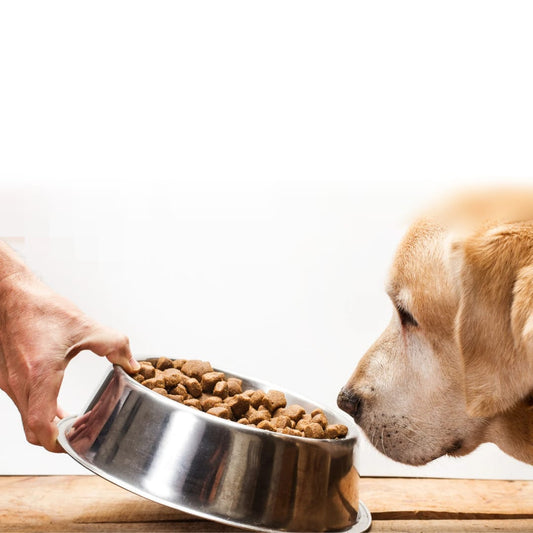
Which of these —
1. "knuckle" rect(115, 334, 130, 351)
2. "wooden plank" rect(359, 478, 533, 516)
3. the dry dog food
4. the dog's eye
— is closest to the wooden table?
"wooden plank" rect(359, 478, 533, 516)

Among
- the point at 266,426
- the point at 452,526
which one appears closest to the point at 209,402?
the point at 266,426

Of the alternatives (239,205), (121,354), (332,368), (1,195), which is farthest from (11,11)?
(332,368)

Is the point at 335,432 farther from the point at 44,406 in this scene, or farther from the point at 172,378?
the point at 44,406

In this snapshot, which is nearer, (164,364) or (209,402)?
(209,402)

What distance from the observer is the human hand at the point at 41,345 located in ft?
4.54

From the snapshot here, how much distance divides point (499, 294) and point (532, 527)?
0.74 m

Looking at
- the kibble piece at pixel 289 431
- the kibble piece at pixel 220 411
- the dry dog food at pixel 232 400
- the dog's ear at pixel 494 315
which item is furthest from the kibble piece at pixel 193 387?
the dog's ear at pixel 494 315

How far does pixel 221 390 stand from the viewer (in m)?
1.51

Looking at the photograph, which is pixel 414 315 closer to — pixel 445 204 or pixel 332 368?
pixel 445 204

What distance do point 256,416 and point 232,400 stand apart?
0.22 feet

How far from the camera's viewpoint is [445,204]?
1395 millimetres

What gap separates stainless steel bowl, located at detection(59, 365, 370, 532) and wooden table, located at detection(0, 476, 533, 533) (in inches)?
11.0

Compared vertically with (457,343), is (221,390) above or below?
below

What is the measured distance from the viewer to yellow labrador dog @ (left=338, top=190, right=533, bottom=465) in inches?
45.3
